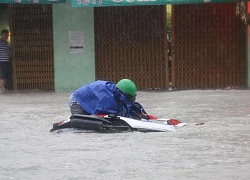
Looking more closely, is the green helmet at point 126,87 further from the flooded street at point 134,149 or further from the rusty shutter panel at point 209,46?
the rusty shutter panel at point 209,46

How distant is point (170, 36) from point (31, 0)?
3971 mm

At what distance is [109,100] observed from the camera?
10930mm

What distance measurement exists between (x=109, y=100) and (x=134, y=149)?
1.88 m

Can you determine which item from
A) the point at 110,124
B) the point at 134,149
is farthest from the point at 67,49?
the point at 134,149

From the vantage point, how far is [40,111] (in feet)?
48.3

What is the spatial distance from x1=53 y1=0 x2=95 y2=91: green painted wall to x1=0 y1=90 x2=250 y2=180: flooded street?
4.67 meters

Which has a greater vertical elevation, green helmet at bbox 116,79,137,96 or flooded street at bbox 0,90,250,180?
green helmet at bbox 116,79,137,96

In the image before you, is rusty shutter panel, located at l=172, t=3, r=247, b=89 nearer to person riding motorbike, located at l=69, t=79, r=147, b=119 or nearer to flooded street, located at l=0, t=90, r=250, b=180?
flooded street, located at l=0, t=90, r=250, b=180

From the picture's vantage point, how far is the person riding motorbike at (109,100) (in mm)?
10945

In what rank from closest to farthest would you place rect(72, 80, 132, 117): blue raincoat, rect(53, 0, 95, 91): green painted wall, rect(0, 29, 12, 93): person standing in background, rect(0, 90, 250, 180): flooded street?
rect(0, 90, 250, 180): flooded street < rect(72, 80, 132, 117): blue raincoat < rect(0, 29, 12, 93): person standing in background < rect(53, 0, 95, 91): green painted wall

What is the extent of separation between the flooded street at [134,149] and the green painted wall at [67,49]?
467 centimetres

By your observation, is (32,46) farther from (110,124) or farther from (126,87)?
(110,124)

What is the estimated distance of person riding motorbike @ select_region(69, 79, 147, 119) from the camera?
35.9ft

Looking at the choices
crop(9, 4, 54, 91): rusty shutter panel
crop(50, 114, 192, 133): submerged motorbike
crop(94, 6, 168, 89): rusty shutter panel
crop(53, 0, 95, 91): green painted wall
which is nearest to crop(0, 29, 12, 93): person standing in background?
crop(9, 4, 54, 91): rusty shutter panel
